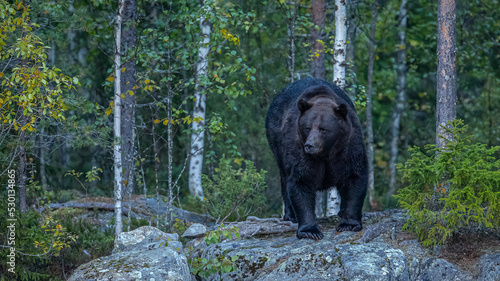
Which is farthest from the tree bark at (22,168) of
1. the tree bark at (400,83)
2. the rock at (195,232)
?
the tree bark at (400,83)

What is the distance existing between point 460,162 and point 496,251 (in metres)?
0.94

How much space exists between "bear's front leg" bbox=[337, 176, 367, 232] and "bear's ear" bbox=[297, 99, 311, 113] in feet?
3.28

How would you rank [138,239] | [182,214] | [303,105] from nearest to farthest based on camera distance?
[303,105], [138,239], [182,214]

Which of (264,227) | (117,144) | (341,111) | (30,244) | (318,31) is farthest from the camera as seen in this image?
(318,31)

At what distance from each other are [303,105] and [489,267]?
2.57m

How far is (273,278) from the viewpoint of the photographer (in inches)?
224

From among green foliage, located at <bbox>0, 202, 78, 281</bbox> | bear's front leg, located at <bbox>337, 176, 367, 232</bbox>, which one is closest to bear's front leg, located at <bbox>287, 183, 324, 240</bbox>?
bear's front leg, located at <bbox>337, 176, 367, 232</bbox>

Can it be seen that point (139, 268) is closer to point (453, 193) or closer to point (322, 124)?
point (322, 124)

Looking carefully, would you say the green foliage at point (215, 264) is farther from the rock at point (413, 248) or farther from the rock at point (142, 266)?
the rock at point (413, 248)

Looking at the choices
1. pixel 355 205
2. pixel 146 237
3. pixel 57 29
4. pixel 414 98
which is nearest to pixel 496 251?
pixel 355 205

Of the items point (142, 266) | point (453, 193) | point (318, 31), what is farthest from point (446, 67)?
point (142, 266)

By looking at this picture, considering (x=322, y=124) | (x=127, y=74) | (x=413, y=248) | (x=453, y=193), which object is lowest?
(x=413, y=248)

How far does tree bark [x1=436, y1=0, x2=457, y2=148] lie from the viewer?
24.3ft

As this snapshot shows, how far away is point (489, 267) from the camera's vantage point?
5.21 meters
